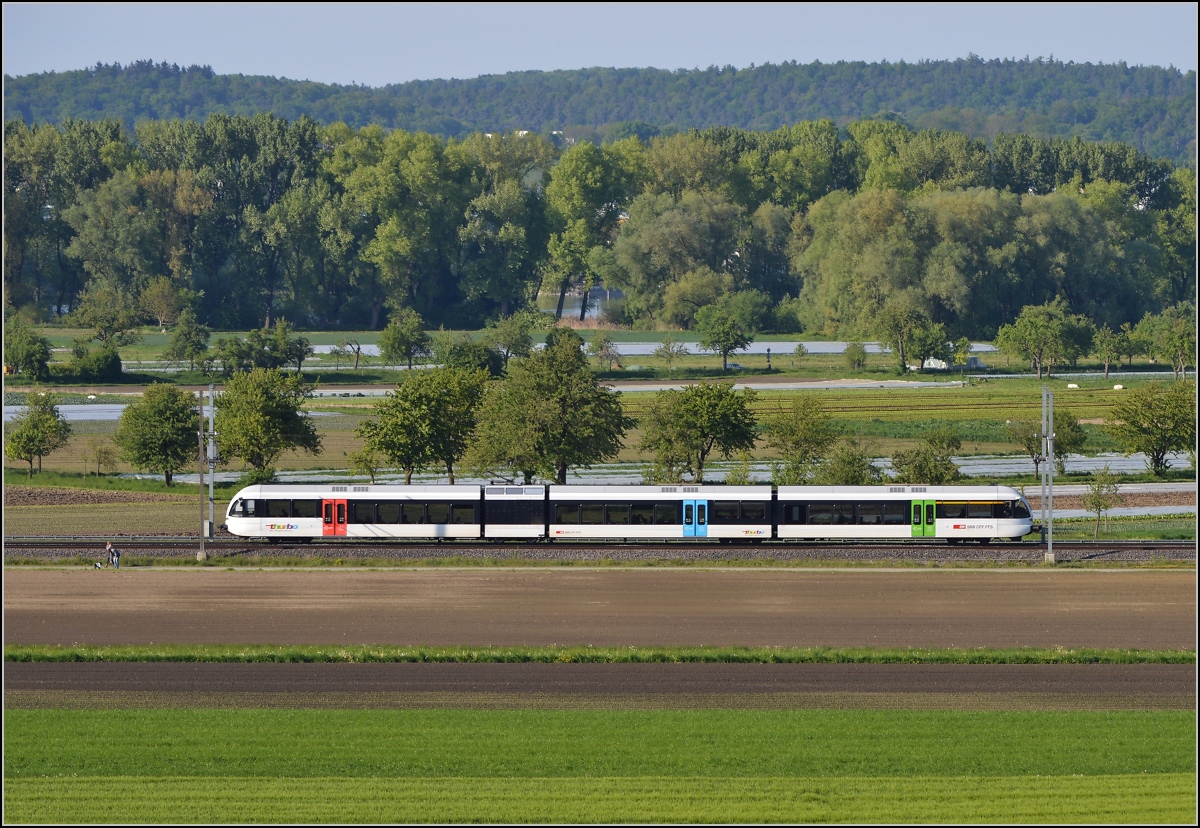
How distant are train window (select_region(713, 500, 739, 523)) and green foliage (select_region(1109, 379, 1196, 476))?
82.3ft

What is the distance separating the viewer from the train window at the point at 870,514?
2136 inches

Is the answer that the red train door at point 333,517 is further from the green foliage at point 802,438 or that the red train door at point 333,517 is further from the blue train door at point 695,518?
the green foliage at point 802,438

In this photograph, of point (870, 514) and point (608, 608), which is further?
point (870, 514)

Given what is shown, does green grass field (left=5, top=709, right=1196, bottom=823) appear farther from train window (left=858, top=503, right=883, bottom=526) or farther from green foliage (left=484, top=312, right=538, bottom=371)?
green foliage (left=484, top=312, right=538, bottom=371)

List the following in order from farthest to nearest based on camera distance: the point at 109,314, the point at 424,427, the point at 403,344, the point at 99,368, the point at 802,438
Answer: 1. the point at 109,314
2. the point at 403,344
3. the point at 99,368
4. the point at 802,438
5. the point at 424,427

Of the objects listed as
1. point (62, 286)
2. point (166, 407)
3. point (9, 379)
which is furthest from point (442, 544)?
point (62, 286)

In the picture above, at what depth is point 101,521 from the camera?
61.3 meters

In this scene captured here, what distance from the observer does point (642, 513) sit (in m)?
55.0

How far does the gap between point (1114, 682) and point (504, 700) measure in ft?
48.0

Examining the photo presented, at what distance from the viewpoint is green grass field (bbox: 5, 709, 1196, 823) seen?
24891 millimetres

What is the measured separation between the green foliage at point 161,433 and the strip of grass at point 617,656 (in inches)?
1366

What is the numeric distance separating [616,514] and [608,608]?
1229cm

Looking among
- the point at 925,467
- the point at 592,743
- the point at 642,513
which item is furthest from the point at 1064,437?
the point at 592,743

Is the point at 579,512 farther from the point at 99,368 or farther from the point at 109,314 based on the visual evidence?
the point at 109,314
